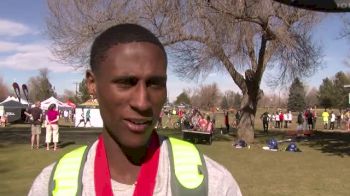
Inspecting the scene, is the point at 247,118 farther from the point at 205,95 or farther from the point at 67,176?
the point at 205,95

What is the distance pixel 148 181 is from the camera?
5.18 feet

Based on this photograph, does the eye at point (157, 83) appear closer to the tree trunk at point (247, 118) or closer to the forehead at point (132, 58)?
the forehead at point (132, 58)

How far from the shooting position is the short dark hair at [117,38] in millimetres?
1634

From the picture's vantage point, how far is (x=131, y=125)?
161cm

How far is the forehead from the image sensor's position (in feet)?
5.25

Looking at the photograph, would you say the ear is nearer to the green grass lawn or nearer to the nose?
the nose

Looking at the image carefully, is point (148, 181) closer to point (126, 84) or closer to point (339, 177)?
point (126, 84)

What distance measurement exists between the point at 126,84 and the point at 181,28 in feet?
68.8

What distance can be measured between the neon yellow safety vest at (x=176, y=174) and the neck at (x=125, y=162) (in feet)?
0.31

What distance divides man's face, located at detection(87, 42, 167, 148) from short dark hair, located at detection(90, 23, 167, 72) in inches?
0.7

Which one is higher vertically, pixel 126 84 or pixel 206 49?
pixel 206 49

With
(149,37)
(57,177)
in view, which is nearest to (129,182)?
(57,177)

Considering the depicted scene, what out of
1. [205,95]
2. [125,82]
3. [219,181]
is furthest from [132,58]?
[205,95]

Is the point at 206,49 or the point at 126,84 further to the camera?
the point at 206,49
